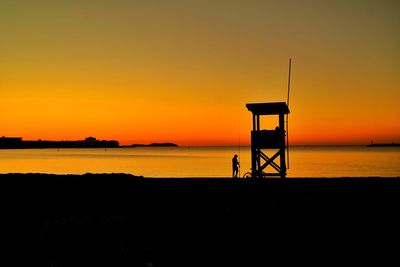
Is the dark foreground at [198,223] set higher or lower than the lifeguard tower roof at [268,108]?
lower

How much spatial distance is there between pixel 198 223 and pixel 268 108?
12250mm

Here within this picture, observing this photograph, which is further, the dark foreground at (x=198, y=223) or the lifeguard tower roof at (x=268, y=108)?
the lifeguard tower roof at (x=268, y=108)

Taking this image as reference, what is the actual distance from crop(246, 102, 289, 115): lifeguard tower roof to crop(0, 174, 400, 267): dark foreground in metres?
4.96

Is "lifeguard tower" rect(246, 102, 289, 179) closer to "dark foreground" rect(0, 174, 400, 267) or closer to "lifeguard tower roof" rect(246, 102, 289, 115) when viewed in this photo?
"lifeguard tower roof" rect(246, 102, 289, 115)

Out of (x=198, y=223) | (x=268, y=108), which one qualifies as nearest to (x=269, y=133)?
(x=268, y=108)

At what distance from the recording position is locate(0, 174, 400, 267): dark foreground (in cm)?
827

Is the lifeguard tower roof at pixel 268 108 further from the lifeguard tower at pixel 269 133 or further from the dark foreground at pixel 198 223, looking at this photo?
the dark foreground at pixel 198 223

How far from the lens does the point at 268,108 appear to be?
72.3ft

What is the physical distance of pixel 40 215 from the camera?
13297 mm

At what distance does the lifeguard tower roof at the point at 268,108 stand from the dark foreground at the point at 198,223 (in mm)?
4959

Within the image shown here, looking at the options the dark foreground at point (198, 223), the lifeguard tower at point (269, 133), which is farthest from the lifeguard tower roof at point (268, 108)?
the dark foreground at point (198, 223)

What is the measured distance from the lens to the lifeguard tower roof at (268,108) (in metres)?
21.8

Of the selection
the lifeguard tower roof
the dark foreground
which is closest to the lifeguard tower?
the lifeguard tower roof

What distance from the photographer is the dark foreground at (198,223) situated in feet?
27.1
